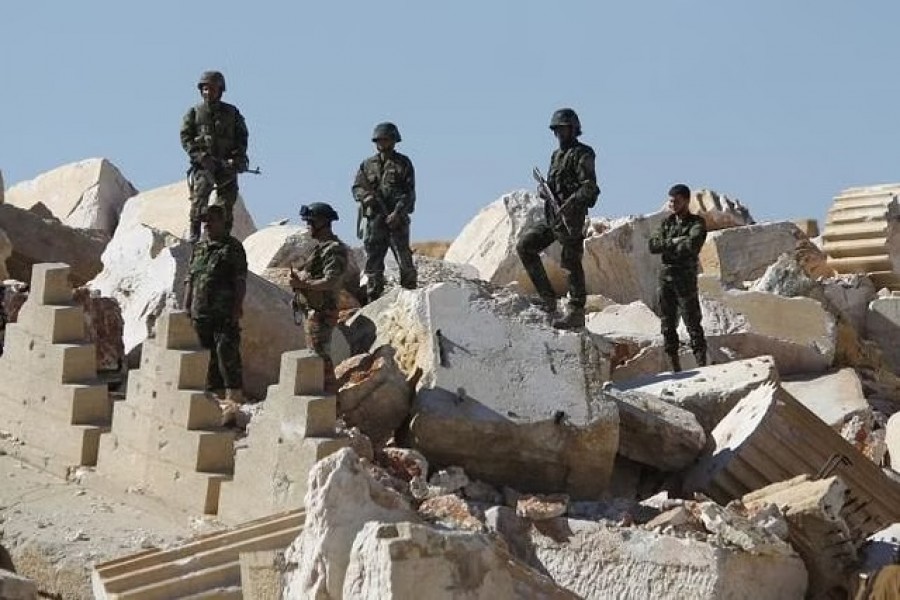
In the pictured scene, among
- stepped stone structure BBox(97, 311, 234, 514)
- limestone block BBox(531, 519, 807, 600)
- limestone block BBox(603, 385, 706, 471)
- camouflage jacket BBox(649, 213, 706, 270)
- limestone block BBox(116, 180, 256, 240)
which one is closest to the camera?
limestone block BBox(531, 519, 807, 600)

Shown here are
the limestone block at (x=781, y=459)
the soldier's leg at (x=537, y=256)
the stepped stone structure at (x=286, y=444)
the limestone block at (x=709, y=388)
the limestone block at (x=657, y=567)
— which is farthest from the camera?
the soldier's leg at (x=537, y=256)

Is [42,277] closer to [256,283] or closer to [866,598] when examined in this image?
[256,283]

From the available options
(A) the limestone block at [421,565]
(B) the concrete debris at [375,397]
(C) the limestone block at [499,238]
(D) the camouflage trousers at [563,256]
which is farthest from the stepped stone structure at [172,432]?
(C) the limestone block at [499,238]

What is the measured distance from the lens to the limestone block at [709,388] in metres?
19.5

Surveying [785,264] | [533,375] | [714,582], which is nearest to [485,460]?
[533,375]

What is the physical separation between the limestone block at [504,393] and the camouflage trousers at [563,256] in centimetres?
172

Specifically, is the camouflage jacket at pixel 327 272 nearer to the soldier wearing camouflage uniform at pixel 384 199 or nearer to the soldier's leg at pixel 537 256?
the soldier wearing camouflage uniform at pixel 384 199

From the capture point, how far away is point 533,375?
59.5ft

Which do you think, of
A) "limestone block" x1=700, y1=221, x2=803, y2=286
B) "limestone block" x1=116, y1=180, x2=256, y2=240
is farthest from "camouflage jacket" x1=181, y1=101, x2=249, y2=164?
"limestone block" x1=700, y1=221, x2=803, y2=286

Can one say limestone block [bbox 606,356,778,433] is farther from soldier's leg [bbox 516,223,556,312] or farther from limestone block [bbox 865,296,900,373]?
limestone block [bbox 865,296,900,373]

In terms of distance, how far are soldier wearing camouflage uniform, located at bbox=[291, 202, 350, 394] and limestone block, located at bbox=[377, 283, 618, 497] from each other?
587mm

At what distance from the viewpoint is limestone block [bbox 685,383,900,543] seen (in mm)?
18359

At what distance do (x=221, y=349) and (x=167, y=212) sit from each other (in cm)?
928

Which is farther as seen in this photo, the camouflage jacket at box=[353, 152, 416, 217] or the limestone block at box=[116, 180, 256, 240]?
the limestone block at box=[116, 180, 256, 240]
